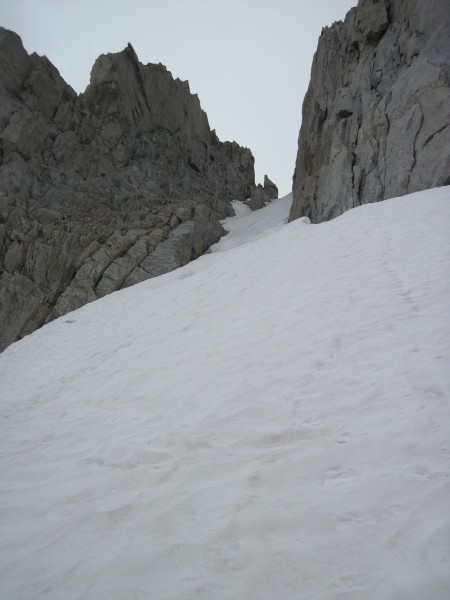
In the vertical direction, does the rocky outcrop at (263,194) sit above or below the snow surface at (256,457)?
above

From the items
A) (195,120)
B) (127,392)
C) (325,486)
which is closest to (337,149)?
(127,392)

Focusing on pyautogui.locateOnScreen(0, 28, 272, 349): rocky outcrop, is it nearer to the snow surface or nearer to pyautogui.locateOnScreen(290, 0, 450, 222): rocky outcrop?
pyautogui.locateOnScreen(290, 0, 450, 222): rocky outcrop

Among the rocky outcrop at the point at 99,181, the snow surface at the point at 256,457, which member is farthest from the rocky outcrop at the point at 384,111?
the snow surface at the point at 256,457

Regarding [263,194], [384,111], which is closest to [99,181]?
[263,194]

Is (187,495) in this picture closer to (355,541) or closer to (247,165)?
(355,541)

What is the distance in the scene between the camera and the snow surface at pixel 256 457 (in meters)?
2.19

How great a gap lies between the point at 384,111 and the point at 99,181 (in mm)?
21685

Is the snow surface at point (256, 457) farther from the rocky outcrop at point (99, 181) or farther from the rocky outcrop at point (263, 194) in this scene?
the rocky outcrop at point (263, 194)

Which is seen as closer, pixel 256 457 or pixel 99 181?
pixel 256 457

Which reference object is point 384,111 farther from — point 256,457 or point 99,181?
point 99,181

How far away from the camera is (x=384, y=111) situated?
18062mm

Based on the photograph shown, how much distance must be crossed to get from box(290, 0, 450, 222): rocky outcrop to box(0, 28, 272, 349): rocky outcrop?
8.90 metres

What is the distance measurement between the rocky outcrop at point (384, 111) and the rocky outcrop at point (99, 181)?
890 cm

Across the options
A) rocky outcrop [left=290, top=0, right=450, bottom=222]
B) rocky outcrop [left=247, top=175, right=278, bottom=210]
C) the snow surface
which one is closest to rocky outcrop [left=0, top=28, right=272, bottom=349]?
rocky outcrop [left=247, top=175, right=278, bottom=210]
